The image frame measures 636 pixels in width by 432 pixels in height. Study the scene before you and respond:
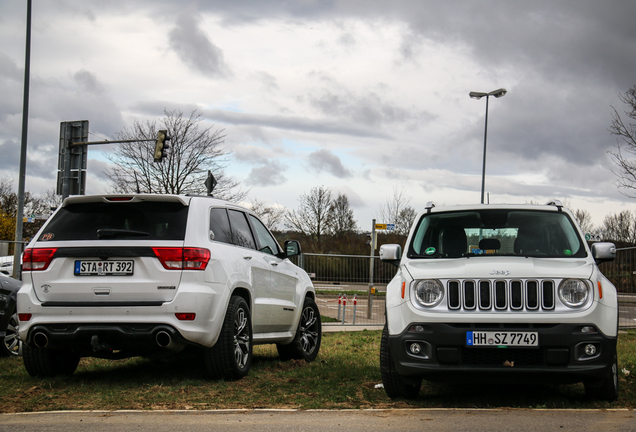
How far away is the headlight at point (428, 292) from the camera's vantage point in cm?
564

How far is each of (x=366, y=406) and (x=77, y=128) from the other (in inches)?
637

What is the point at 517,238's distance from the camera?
21.4 ft

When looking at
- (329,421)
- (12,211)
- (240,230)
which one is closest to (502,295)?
(329,421)

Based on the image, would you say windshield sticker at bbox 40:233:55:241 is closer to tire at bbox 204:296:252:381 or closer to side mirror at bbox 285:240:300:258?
tire at bbox 204:296:252:381

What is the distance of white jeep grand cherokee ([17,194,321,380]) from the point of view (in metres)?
6.20

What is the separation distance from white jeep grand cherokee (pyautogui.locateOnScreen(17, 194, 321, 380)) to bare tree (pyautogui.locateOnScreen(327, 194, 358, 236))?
4443 cm

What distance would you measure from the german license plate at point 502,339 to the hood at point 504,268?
1.49 ft

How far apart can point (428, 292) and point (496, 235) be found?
1353 mm

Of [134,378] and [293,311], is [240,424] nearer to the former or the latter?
[134,378]

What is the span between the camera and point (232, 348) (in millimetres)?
6691

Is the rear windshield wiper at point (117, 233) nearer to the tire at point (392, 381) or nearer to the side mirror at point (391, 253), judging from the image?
the side mirror at point (391, 253)

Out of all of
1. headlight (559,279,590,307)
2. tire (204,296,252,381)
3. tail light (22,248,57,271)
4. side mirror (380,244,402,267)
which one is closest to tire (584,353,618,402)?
headlight (559,279,590,307)

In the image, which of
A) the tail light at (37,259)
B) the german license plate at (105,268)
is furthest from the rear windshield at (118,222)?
the german license plate at (105,268)

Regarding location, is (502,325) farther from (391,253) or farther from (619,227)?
(619,227)
